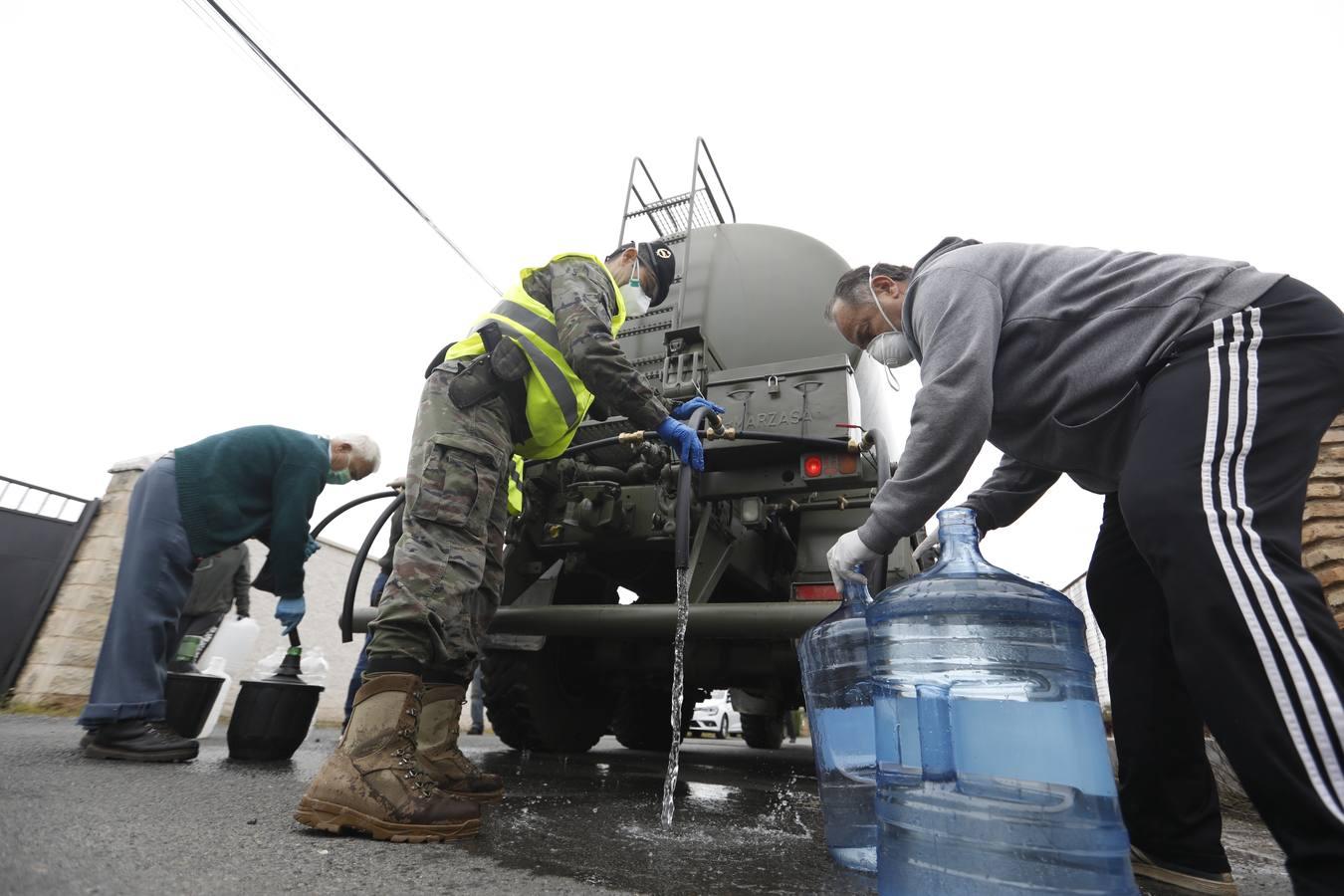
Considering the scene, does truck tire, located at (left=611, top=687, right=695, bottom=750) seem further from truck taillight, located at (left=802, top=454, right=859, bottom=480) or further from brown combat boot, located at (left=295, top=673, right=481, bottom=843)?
brown combat boot, located at (left=295, top=673, right=481, bottom=843)

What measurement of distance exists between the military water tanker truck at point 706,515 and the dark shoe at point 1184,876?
31.6 inches

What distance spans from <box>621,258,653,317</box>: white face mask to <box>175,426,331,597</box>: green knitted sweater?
4.74ft

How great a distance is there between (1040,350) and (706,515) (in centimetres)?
156

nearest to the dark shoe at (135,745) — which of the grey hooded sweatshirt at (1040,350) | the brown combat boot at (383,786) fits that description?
the brown combat boot at (383,786)

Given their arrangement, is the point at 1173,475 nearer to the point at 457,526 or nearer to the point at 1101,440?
the point at 1101,440

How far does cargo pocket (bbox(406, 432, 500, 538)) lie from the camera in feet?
5.90

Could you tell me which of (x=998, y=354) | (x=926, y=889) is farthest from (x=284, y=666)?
(x=998, y=354)

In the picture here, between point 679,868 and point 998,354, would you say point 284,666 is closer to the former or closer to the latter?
point 679,868

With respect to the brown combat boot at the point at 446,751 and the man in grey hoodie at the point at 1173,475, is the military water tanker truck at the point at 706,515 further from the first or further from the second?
the brown combat boot at the point at 446,751

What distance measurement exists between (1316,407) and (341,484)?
380cm

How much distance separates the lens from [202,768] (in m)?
2.33

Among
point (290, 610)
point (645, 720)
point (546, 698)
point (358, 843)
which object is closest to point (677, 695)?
point (358, 843)

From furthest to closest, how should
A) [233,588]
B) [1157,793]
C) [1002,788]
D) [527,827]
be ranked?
[233,588] → [527,827] → [1157,793] → [1002,788]

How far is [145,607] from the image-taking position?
8.41 feet
